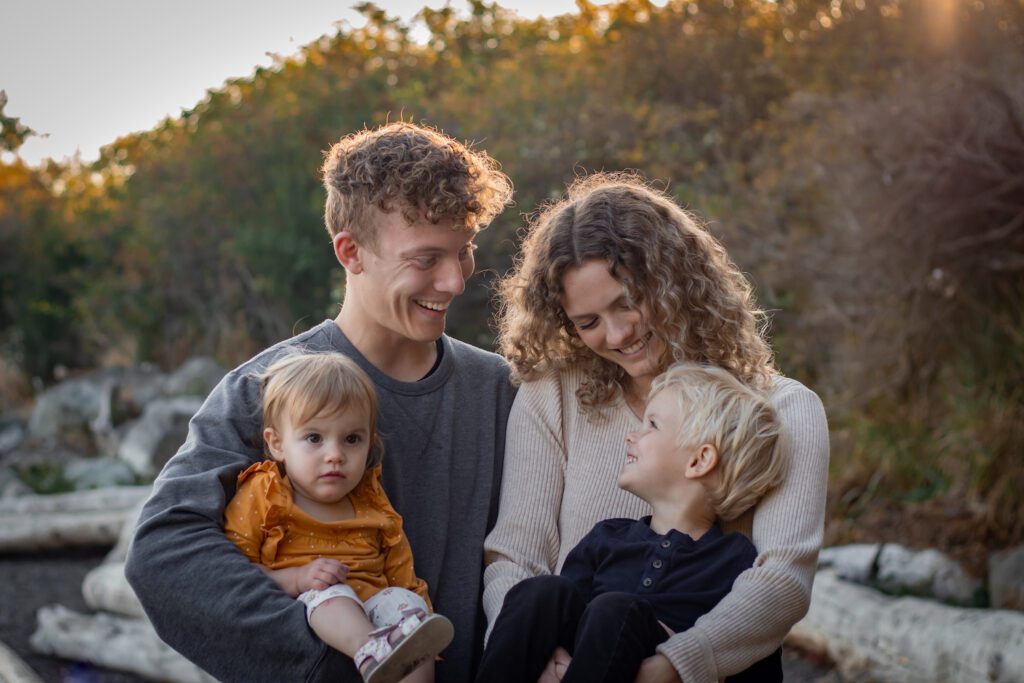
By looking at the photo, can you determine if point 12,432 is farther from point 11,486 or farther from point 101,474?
point 101,474

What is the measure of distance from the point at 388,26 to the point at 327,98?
1.19 meters

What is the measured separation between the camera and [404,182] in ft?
10.1

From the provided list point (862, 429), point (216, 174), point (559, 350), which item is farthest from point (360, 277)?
point (216, 174)

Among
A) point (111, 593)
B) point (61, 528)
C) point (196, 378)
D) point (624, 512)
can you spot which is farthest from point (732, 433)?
point (196, 378)

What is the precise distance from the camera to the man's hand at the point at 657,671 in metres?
2.66

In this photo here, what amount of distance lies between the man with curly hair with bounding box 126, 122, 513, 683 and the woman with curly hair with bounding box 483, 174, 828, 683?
13 centimetres

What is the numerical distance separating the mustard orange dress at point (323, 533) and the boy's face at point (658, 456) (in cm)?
61

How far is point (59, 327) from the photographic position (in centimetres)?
1539

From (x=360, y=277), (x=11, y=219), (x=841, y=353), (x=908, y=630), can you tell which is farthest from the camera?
(x=11, y=219)

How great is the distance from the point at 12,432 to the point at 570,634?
11.9 meters

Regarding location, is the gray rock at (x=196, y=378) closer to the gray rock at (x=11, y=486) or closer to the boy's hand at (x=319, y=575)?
the gray rock at (x=11, y=486)

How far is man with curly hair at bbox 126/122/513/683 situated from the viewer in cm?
265

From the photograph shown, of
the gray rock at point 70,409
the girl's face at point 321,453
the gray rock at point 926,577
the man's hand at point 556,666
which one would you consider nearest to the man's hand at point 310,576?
the girl's face at point 321,453

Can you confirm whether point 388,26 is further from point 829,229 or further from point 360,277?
point 360,277
